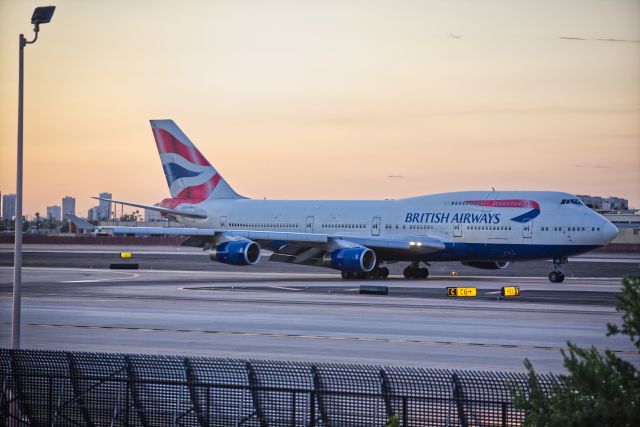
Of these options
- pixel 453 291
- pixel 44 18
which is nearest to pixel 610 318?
pixel 453 291

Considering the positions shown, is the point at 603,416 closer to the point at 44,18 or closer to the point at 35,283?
the point at 44,18

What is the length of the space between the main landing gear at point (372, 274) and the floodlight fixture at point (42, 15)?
3363cm

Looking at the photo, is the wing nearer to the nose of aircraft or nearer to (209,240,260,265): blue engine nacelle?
(209,240,260,265): blue engine nacelle

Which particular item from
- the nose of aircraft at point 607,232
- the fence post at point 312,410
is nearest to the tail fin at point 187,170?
the nose of aircraft at point 607,232

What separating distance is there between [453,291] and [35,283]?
67.2 ft

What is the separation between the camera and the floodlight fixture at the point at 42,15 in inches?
828

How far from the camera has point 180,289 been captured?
146ft

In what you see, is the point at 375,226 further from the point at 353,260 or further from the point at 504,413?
the point at 504,413

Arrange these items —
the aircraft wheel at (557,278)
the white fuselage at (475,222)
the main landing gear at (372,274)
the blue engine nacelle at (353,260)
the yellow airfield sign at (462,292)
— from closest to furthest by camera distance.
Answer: the yellow airfield sign at (462,292), the white fuselage at (475,222), the aircraft wheel at (557,278), the blue engine nacelle at (353,260), the main landing gear at (372,274)

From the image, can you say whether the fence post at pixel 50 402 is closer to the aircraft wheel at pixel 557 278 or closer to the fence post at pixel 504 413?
the fence post at pixel 504 413

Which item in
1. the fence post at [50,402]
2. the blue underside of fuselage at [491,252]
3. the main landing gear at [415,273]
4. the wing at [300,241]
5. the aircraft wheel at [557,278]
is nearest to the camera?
the fence post at [50,402]

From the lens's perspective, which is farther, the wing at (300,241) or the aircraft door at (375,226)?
the aircraft door at (375,226)

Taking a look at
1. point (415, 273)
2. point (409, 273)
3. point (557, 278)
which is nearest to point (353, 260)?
point (409, 273)

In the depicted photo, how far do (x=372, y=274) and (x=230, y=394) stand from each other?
3981 centimetres
